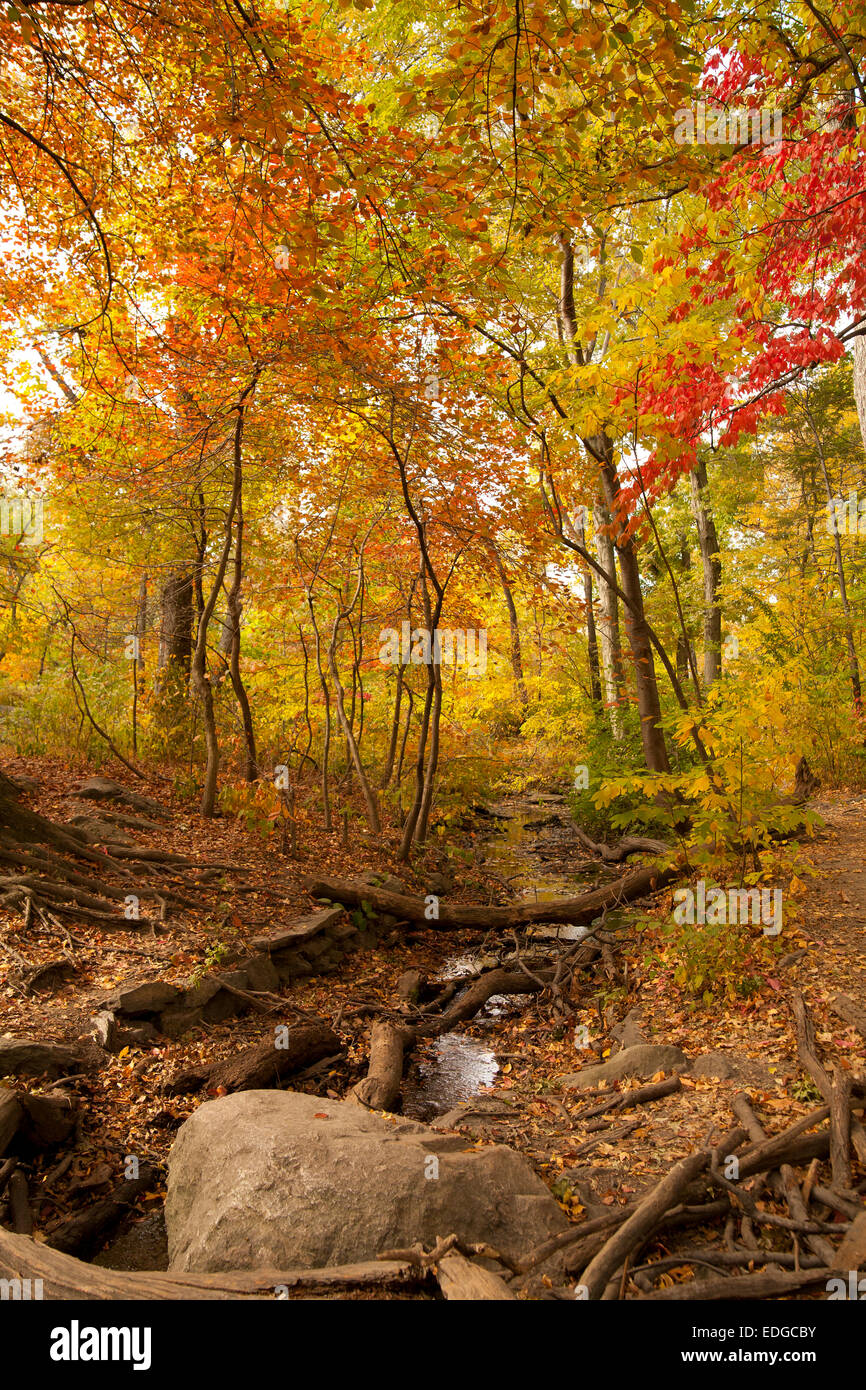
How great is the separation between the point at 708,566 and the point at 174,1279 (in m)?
16.4

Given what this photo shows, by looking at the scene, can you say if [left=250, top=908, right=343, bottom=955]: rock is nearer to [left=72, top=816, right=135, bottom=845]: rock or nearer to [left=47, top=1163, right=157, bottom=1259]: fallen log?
[left=72, top=816, right=135, bottom=845]: rock

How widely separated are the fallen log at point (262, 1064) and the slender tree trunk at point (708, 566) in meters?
12.5

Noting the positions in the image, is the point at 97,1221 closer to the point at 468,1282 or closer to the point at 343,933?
the point at 468,1282

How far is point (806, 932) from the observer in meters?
5.52

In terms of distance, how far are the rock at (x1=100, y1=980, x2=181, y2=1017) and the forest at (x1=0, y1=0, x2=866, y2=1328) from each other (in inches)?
2.6

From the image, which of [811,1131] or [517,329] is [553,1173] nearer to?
[811,1131]

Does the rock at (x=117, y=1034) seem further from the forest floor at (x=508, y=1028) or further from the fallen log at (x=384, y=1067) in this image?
the fallen log at (x=384, y=1067)

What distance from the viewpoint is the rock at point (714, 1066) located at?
Result: 416 centimetres

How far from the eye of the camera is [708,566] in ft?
54.6

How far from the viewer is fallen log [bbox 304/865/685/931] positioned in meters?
7.81

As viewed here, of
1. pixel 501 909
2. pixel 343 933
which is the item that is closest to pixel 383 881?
pixel 343 933

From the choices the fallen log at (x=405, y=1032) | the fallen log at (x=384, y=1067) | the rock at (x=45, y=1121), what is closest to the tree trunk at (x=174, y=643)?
the fallen log at (x=405, y=1032)

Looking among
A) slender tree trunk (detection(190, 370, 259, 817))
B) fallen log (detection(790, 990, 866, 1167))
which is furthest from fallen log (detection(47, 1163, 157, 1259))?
slender tree trunk (detection(190, 370, 259, 817))

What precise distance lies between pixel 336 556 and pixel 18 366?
5.55m
